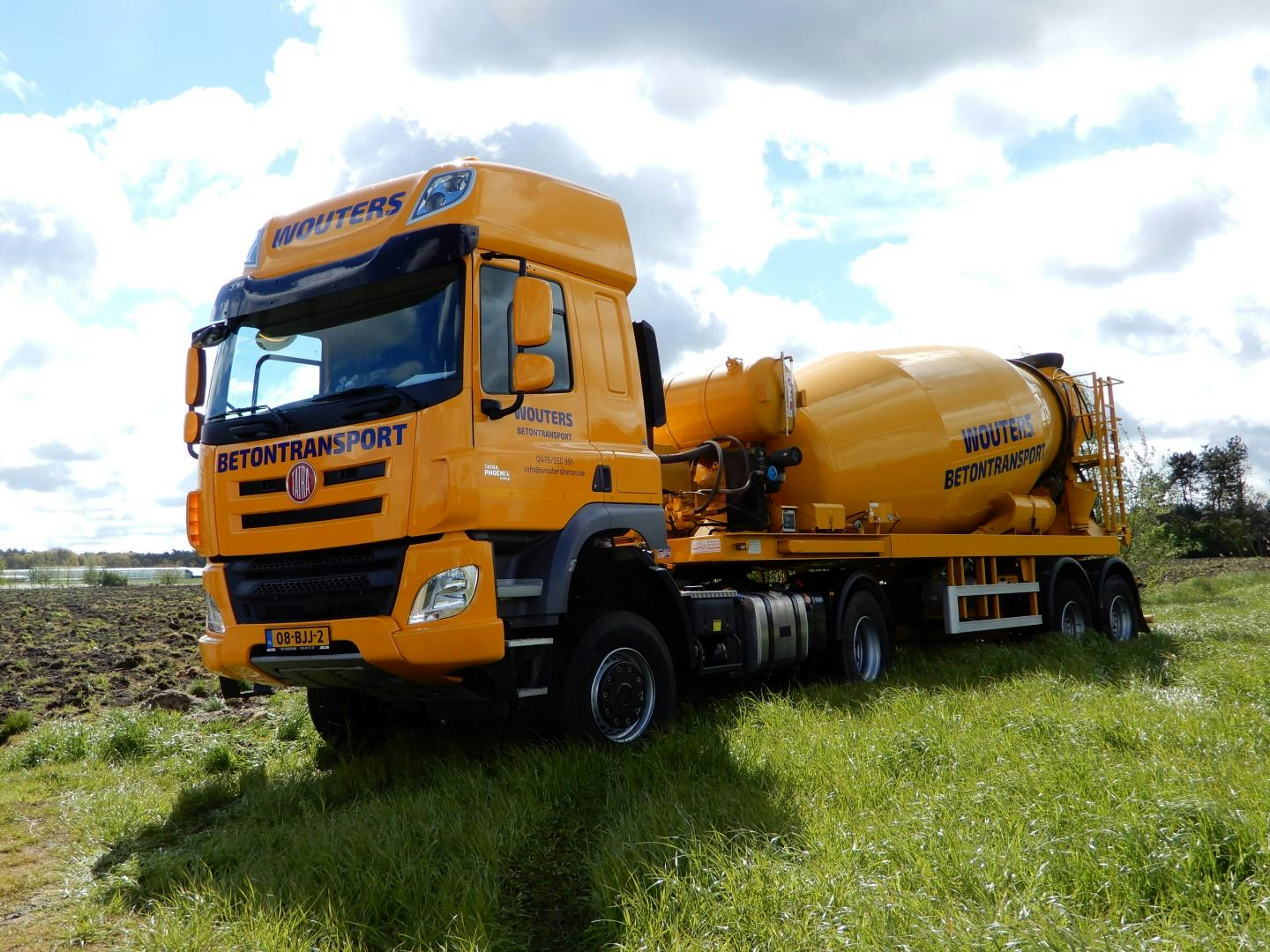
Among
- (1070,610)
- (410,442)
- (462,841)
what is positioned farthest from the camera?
(1070,610)

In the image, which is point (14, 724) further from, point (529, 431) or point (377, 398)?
point (529, 431)

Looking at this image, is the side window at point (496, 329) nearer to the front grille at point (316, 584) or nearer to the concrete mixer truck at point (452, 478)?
the concrete mixer truck at point (452, 478)

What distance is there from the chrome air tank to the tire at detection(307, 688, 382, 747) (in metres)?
3.95

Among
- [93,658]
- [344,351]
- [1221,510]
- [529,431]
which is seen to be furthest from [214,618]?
[1221,510]

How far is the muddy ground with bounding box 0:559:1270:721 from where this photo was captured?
10.2 m

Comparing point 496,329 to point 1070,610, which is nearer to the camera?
point 496,329

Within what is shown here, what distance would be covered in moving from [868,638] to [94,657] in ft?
33.2

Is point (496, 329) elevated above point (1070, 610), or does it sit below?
above

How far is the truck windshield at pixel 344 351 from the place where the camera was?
564cm

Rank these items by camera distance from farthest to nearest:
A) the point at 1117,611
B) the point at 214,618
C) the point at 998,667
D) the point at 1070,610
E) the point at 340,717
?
the point at 1117,611 < the point at 1070,610 < the point at 998,667 < the point at 340,717 < the point at 214,618

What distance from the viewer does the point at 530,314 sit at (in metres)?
5.52

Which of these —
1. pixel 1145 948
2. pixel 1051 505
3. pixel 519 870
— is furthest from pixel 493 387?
pixel 1051 505

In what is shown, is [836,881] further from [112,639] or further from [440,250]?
[112,639]

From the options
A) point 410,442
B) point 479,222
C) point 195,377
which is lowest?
point 410,442
